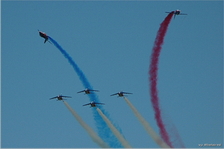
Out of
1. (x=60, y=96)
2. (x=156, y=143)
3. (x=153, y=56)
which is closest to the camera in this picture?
(x=156, y=143)

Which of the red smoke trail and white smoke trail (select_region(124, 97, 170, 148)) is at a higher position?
the red smoke trail

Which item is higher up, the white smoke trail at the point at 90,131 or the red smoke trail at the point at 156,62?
the red smoke trail at the point at 156,62

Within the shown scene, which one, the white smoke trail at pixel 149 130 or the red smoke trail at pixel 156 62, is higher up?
the red smoke trail at pixel 156 62

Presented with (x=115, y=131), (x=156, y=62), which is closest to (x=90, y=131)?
(x=115, y=131)

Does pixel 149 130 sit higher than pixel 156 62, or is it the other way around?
pixel 156 62

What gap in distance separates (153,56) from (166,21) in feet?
18.3

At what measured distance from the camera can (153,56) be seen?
261 feet

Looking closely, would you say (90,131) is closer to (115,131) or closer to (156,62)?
(115,131)

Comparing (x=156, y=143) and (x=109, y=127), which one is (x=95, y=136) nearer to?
(x=109, y=127)

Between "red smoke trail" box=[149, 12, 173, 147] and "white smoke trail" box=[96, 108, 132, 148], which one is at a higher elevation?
"red smoke trail" box=[149, 12, 173, 147]

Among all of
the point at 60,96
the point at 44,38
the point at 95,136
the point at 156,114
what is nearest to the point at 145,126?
the point at 156,114

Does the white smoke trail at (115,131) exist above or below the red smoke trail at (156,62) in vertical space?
below

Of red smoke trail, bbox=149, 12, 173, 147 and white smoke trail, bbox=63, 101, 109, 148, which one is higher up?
red smoke trail, bbox=149, 12, 173, 147

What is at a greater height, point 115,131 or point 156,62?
point 156,62
